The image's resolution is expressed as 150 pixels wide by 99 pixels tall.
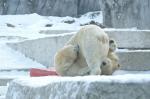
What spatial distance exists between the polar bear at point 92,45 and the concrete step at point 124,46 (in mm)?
2525

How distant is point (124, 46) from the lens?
791cm

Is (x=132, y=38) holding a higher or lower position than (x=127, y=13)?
higher

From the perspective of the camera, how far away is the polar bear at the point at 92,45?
4.33 m

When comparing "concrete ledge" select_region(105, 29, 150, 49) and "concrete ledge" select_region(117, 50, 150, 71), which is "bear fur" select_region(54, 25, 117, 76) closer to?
"concrete ledge" select_region(117, 50, 150, 71)

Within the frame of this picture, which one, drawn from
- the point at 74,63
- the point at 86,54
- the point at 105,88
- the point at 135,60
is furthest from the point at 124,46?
the point at 105,88

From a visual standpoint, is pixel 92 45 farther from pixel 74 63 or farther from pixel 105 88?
pixel 105 88

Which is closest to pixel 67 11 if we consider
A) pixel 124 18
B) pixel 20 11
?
pixel 20 11

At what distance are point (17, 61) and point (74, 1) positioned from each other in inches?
734

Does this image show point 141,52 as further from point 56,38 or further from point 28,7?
point 28,7

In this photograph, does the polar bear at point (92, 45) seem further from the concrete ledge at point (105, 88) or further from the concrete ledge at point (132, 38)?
the concrete ledge at point (132, 38)

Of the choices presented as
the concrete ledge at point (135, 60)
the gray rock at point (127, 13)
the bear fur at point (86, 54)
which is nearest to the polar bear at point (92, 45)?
the bear fur at point (86, 54)

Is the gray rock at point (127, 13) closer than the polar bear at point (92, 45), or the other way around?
the polar bear at point (92, 45)

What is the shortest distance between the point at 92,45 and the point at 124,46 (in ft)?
12.0

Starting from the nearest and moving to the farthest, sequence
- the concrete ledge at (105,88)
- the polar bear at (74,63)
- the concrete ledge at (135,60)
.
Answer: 1. the concrete ledge at (105,88)
2. the polar bear at (74,63)
3. the concrete ledge at (135,60)
